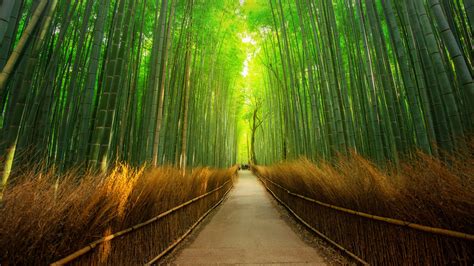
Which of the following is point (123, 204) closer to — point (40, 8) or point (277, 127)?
point (40, 8)

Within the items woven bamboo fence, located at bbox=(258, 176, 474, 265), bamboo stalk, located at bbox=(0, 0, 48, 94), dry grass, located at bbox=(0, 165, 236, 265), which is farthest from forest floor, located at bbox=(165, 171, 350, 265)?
bamboo stalk, located at bbox=(0, 0, 48, 94)

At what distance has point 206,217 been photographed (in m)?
4.85

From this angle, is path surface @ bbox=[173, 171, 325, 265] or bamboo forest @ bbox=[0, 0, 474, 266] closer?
bamboo forest @ bbox=[0, 0, 474, 266]

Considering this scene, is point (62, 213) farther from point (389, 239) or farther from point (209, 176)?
point (209, 176)

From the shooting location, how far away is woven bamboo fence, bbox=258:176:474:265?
1.23 meters

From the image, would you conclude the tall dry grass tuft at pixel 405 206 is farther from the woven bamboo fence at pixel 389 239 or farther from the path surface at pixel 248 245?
the path surface at pixel 248 245

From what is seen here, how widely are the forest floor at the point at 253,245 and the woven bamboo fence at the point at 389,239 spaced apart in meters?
0.20

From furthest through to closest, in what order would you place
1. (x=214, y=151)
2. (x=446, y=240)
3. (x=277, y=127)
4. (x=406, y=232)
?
(x=277, y=127) < (x=214, y=151) < (x=406, y=232) < (x=446, y=240)

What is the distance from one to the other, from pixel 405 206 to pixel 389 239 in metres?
0.35

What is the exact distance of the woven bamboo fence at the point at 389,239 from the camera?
48.4 inches

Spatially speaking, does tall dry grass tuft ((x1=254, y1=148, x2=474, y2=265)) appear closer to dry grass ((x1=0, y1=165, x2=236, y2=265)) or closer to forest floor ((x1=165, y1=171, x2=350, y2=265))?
forest floor ((x1=165, y1=171, x2=350, y2=265))

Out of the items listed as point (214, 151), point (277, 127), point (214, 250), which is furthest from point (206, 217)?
point (277, 127)

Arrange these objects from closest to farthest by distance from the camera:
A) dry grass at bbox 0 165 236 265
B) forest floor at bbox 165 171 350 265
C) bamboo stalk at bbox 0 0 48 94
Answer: dry grass at bbox 0 165 236 265 < bamboo stalk at bbox 0 0 48 94 < forest floor at bbox 165 171 350 265

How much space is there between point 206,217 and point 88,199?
3.68 metres
